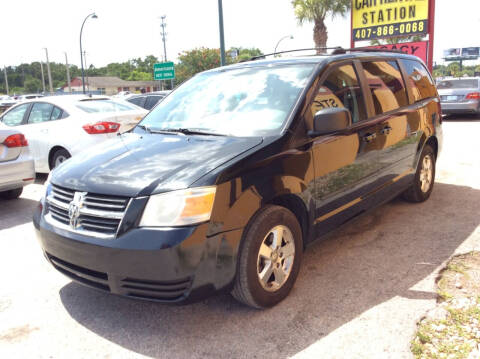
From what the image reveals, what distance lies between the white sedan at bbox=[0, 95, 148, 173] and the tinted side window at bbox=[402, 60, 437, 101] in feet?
14.5

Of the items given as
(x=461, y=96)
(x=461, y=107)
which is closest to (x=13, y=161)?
(x=461, y=107)

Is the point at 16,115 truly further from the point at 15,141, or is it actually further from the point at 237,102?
the point at 237,102

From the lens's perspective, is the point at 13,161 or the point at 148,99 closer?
the point at 13,161

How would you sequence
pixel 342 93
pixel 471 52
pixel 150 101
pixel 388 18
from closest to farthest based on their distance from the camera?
pixel 342 93 < pixel 150 101 < pixel 388 18 < pixel 471 52

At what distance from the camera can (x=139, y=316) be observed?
123 inches

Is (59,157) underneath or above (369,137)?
underneath

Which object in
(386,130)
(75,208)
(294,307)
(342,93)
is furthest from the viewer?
(386,130)

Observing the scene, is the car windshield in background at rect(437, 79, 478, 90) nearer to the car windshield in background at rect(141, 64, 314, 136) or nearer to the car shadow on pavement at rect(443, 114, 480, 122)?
the car shadow on pavement at rect(443, 114, 480, 122)

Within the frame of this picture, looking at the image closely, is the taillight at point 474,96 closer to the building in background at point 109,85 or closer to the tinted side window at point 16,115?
the tinted side window at point 16,115

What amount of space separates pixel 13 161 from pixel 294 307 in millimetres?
4592

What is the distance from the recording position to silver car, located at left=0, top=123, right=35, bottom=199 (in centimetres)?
595

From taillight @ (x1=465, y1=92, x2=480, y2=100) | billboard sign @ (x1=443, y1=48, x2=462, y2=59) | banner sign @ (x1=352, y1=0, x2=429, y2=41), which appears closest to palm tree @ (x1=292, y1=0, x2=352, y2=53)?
banner sign @ (x1=352, y1=0, x2=429, y2=41)

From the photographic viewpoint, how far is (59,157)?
7582 mm

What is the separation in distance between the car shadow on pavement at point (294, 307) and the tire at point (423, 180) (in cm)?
91
